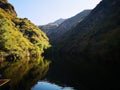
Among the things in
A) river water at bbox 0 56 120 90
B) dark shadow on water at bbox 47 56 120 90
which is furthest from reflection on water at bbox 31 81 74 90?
dark shadow on water at bbox 47 56 120 90

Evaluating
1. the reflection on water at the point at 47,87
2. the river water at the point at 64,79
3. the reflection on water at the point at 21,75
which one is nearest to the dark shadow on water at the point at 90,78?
the river water at the point at 64,79

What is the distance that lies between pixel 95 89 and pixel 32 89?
16.1 m

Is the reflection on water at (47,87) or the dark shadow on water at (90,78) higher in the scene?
the dark shadow on water at (90,78)

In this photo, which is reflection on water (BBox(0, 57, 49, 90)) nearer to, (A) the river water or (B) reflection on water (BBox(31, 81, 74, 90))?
(A) the river water

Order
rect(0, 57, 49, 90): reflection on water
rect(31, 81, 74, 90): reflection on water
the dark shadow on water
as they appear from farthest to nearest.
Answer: rect(31, 81, 74, 90): reflection on water < rect(0, 57, 49, 90): reflection on water < the dark shadow on water

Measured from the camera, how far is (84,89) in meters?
64.1

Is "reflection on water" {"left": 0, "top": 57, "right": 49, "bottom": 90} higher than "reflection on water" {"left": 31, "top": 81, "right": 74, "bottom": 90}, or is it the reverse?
"reflection on water" {"left": 0, "top": 57, "right": 49, "bottom": 90}

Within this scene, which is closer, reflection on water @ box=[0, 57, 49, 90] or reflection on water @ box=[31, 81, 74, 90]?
reflection on water @ box=[0, 57, 49, 90]

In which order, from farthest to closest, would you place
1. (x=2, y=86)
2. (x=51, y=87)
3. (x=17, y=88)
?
(x=51, y=87)
(x=17, y=88)
(x=2, y=86)

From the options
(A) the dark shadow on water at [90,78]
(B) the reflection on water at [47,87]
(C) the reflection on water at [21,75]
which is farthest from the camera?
(B) the reflection on water at [47,87]

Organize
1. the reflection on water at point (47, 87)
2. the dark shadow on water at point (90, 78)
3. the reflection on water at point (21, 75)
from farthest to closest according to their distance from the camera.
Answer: the reflection on water at point (47, 87)
the reflection on water at point (21, 75)
the dark shadow on water at point (90, 78)

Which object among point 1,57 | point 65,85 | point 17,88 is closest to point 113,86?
point 65,85

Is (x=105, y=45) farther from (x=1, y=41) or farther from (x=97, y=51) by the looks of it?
(x=1, y=41)

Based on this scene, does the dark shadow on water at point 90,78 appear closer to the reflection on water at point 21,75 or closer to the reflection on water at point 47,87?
the reflection on water at point 47,87
